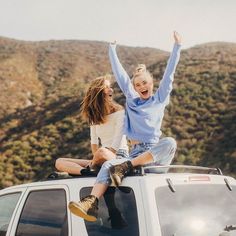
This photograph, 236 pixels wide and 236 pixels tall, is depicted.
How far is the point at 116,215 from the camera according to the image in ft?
15.3

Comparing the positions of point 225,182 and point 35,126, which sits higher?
point 225,182

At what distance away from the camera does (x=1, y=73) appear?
192ft

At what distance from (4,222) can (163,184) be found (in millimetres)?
2008

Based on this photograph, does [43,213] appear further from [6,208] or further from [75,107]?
[75,107]

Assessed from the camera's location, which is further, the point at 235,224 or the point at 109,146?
the point at 109,146

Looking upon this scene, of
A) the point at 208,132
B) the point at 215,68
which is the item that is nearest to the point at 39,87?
the point at 215,68

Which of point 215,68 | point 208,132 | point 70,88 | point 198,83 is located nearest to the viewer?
point 208,132

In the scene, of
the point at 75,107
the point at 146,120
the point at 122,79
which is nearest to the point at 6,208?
the point at 146,120

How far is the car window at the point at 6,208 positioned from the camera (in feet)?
18.9

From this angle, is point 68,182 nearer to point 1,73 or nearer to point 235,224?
point 235,224

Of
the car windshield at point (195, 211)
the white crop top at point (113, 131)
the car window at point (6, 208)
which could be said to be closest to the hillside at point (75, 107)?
the white crop top at point (113, 131)

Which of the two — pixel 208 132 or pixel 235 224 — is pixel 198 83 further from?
pixel 235 224

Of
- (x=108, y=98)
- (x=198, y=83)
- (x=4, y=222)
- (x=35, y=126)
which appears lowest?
(x=35, y=126)

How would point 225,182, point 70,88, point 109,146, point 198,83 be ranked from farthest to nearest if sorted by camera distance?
point 70,88 < point 198,83 < point 109,146 < point 225,182
